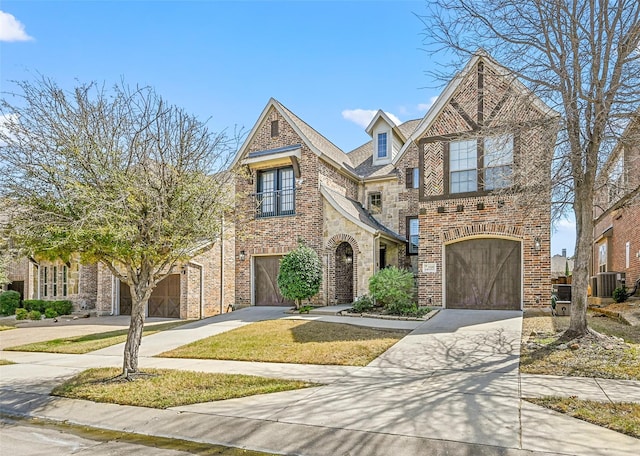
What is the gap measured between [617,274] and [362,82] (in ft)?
42.7

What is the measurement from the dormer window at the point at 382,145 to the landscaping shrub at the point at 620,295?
38.9ft

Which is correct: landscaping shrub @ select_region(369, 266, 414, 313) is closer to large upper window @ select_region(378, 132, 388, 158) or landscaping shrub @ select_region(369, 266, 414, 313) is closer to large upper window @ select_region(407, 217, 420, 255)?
large upper window @ select_region(407, 217, 420, 255)

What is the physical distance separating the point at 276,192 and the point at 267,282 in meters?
4.14

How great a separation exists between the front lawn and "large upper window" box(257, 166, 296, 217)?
441 inches

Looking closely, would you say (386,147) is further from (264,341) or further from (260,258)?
(264,341)

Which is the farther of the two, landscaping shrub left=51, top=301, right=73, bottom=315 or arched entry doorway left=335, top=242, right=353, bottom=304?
landscaping shrub left=51, top=301, right=73, bottom=315

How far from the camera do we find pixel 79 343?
12.6m

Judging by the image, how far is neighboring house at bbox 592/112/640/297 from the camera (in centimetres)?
934

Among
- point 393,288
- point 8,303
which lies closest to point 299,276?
point 393,288

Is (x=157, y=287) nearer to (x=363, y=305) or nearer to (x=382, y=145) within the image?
(x=363, y=305)

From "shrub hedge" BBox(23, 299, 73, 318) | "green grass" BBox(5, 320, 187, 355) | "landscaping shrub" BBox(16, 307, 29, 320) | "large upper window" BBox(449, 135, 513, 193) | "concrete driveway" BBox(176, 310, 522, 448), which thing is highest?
"large upper window" BBox(449, 135, 513, 193)

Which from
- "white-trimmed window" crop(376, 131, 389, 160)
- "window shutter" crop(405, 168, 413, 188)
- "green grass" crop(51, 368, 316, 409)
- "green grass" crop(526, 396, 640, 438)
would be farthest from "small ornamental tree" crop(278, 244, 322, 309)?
"green grass" crop(526, 396, 640, 438)

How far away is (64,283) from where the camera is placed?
22.7 meters

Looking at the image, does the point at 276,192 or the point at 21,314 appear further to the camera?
the point at 21,314
